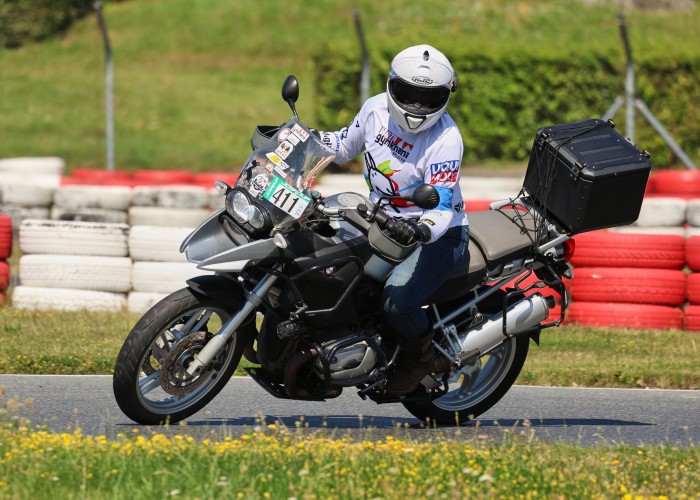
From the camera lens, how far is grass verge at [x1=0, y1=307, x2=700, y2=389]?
8.29 meters

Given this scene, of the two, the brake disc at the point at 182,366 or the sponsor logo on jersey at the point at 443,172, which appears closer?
the brake disc at the point at 182,366

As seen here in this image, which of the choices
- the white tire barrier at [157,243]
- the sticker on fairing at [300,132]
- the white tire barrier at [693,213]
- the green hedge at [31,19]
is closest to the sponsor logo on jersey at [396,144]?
the sticker on fairing at [300,132]

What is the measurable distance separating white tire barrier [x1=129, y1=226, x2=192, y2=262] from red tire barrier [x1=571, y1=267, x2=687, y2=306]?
342 centimetres

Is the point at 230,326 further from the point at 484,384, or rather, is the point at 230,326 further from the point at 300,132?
the point at 484,384

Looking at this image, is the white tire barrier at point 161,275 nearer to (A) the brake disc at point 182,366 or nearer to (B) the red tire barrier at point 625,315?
(B) the red tire barrier at point 625,315

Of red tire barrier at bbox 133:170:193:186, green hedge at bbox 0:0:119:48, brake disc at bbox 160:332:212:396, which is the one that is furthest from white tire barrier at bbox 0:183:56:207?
green hedge at bbox 0:0:119:48

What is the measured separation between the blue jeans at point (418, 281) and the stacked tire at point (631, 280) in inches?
163

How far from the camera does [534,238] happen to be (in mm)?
6852

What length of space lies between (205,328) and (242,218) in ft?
2.10

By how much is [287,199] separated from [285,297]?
1.67 feet

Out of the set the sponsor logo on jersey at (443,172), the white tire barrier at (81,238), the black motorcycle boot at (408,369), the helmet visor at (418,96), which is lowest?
the white tire barrier at (81,238)

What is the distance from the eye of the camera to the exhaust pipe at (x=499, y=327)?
6.76 metres

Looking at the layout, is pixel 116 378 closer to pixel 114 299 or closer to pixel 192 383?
pixel 192 383

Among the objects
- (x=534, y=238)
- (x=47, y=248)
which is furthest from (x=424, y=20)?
(x=534, y=238)
